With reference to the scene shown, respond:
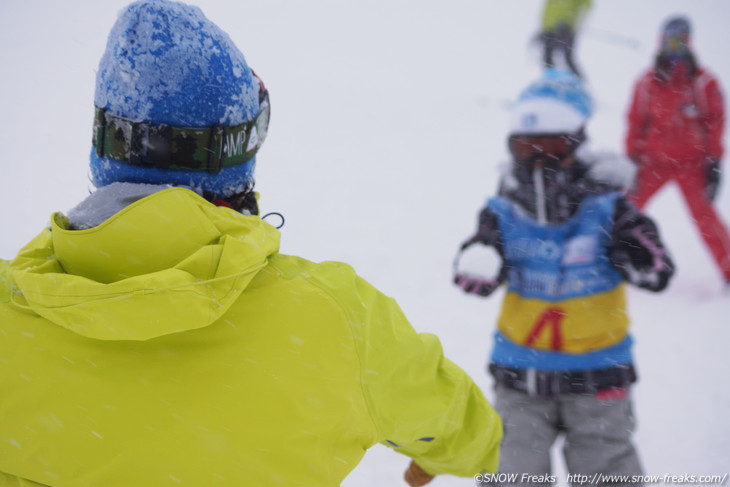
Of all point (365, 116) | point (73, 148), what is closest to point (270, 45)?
point (365, 116)

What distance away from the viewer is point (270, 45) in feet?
54.3

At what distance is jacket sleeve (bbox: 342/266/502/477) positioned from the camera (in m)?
1.00

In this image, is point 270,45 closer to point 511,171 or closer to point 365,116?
point 365,116

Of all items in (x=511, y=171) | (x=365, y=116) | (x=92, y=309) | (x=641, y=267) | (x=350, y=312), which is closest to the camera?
(x=92, y=309)

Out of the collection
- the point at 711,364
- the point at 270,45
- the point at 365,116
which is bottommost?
the point at 711,364

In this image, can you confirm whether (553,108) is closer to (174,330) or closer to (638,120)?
(174,330)

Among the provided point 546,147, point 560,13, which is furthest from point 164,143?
point 560,13

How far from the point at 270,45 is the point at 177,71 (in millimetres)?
16550

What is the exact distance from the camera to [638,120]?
206 inches

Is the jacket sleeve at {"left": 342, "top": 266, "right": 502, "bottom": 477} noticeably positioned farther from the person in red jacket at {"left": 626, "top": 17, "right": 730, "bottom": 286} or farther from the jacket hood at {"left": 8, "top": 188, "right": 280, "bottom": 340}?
the person in red jacket at {"left": 626, "top": 17, "right": 730, "bottom": 286}

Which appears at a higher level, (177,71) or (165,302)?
(177,71)

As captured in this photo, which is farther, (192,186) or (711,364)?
(711,364)

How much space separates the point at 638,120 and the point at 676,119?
0.30 meters

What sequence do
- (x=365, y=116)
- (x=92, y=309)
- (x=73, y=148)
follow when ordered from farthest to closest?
(x=365, y=116)
(x=73, y=148)
(x=92, y=309)
